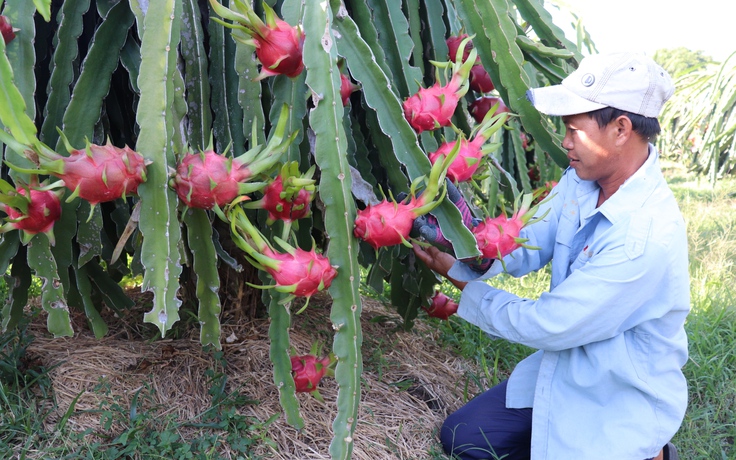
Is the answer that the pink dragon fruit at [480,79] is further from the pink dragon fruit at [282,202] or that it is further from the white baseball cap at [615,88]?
the pink dragon fruit at [282,202]

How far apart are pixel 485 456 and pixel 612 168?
0.91m

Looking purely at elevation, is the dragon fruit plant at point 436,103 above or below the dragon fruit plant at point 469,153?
above

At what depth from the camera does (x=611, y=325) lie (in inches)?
56.2

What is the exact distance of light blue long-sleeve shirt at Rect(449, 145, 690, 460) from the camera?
4.60 ft

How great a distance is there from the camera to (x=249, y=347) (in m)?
2.01

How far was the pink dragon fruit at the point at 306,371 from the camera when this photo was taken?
1.50 metres

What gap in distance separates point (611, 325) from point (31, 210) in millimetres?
1235

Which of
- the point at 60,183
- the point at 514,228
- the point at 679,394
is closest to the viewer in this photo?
the point at 60,183

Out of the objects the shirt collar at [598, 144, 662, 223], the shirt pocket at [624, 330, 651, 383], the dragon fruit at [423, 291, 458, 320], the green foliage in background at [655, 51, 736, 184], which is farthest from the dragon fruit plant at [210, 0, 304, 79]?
the green foliage in background at [655, 51, 736, 184]

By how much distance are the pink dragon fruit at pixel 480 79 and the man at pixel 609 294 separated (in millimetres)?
245

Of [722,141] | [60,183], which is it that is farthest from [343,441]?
[722,141]

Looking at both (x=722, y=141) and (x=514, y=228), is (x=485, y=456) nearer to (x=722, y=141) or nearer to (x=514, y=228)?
(x=514, y=228)

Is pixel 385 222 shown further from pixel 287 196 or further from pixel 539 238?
pixel 539 238

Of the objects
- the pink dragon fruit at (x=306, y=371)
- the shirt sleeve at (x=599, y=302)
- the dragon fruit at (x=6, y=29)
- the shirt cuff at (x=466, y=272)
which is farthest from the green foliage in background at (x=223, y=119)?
the shirt sleeve at (x=599, y=302)
